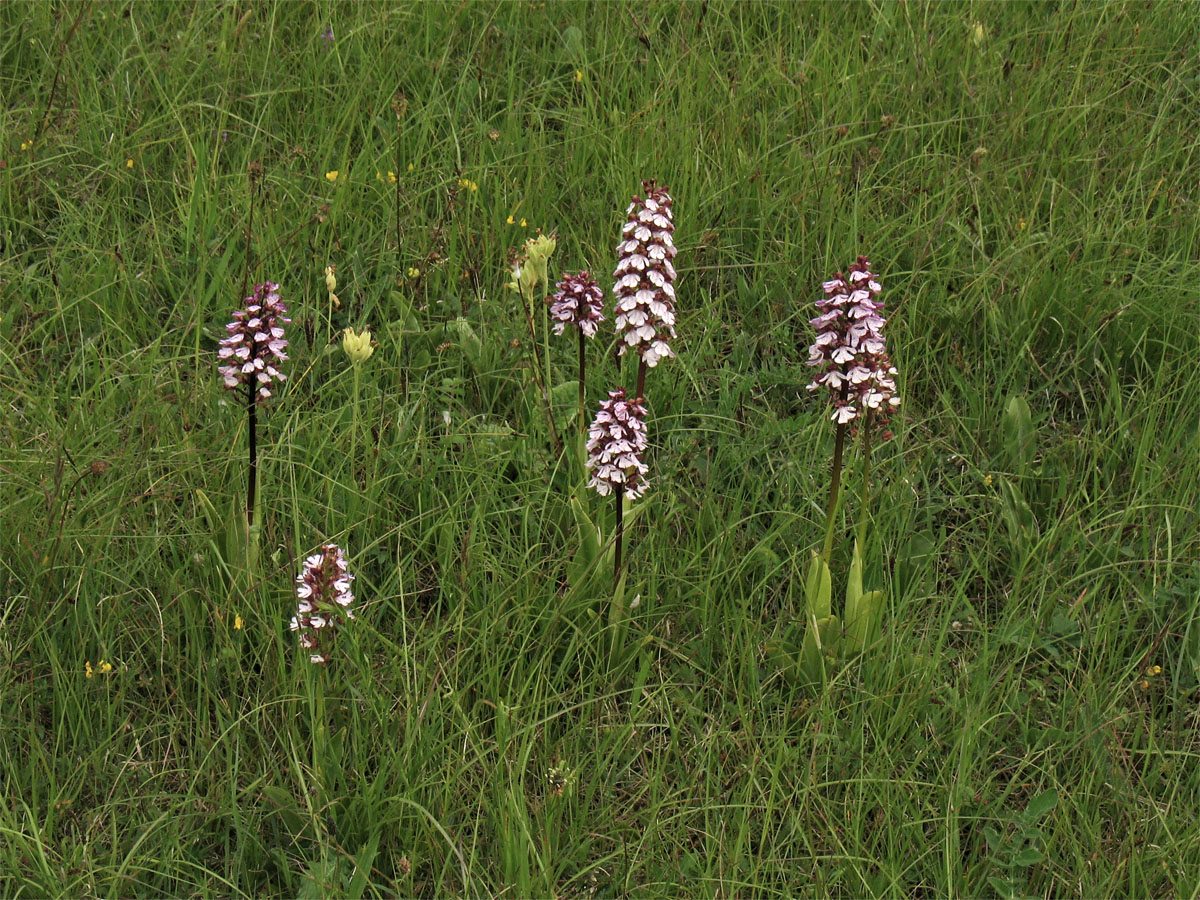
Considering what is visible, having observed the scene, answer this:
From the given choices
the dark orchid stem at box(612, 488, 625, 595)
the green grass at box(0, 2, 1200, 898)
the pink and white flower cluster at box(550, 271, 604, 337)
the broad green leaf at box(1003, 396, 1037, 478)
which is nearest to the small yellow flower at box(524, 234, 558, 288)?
the pink and white flower cluster at box(550, 271, 604, 337)

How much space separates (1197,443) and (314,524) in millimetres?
2154

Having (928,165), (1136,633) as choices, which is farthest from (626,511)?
(928,165)

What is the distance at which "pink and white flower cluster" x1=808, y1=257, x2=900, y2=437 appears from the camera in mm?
2135

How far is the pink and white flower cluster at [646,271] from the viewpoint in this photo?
2250mm

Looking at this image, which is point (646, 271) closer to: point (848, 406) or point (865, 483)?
point (848, 406)

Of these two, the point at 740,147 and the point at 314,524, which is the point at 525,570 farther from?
the point at 740,147

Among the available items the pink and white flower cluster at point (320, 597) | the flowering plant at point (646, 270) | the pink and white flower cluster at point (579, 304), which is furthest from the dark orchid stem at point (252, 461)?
the flowering plant at point (646, 270)

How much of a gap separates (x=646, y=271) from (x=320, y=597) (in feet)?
2.92

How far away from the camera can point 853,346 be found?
7.11 ft

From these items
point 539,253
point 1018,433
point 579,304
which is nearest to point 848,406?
point 579,304

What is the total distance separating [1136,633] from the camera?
2592 millimetres

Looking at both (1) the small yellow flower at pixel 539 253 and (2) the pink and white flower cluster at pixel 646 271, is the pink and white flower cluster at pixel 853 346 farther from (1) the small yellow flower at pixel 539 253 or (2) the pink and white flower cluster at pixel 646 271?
(1) the small yellow flower at pixel 539 253

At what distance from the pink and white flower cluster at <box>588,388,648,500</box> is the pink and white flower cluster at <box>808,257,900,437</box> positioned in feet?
1.18

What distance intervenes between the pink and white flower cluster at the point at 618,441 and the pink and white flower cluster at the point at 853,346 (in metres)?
0.36
